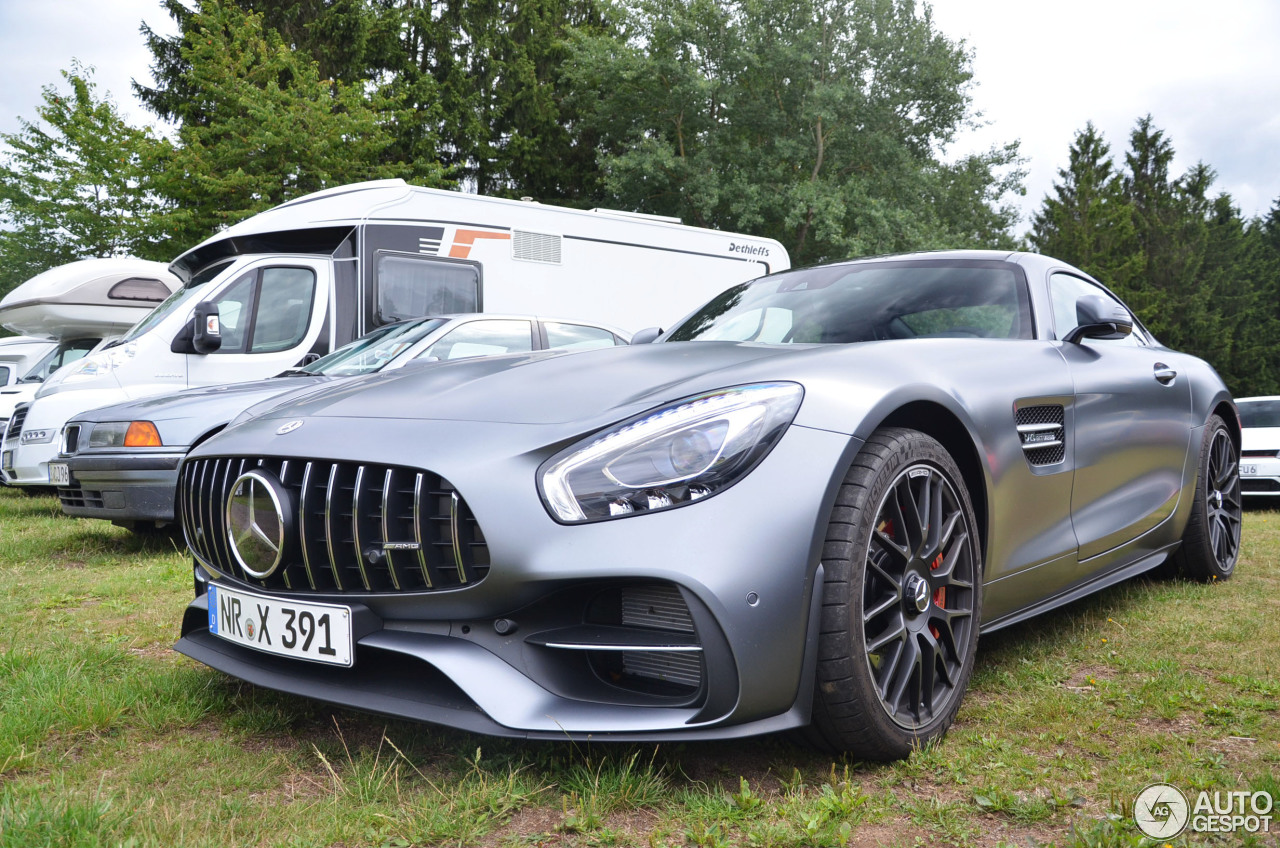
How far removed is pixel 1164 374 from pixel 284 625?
3318 millimetres

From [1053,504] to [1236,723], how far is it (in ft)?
2.37

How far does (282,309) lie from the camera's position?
7.47 m

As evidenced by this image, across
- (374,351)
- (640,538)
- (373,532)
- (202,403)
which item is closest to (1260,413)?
(374,351)

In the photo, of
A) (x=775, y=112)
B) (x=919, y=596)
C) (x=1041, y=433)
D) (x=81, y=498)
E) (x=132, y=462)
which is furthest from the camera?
(x=775, y=112)

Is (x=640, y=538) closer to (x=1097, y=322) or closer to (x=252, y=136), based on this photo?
(x=1097, y=322)

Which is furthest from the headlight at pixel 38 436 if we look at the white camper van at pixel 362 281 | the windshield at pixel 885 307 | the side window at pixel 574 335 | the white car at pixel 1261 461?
the white car at pixel 1261 461

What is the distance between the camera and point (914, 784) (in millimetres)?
2131

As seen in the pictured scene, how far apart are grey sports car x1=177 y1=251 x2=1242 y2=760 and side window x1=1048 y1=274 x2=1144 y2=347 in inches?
28.4

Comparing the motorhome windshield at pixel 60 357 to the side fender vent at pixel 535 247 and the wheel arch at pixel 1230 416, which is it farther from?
the wheel arch at pixel 1230 416

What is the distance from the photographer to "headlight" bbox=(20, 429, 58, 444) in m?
Result: 7.27

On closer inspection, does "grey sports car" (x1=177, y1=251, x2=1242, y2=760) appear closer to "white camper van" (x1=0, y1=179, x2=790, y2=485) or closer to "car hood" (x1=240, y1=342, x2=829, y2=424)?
"car hood" (x1=240, y1=342, x2=829, y2=424)

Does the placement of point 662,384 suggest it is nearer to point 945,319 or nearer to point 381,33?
point 945,319

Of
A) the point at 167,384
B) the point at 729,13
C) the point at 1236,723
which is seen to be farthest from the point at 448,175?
the point at 1236,723

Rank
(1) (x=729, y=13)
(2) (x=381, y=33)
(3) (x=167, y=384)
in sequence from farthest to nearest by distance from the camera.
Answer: (1) (x=729, y=13), (2) (x=381, y=33), (3) (x=167, y=384)
